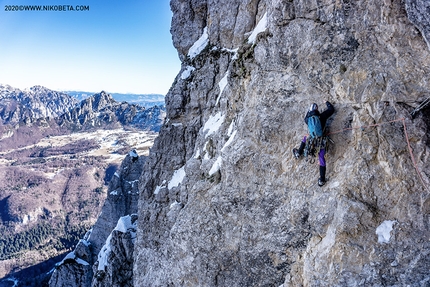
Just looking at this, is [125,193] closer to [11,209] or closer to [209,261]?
[209,261]

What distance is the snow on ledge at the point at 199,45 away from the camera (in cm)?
2155

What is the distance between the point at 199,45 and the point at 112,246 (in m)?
20.7

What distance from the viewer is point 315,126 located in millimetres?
10055

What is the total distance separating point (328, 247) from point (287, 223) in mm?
2176

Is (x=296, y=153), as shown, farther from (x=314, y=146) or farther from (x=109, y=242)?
(x=109, y=242)

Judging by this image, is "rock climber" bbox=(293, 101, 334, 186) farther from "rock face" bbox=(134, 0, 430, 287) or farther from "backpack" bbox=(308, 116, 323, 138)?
"rock face" bbox=(134, 0, 430, 287)

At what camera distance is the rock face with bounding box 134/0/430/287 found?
339 inches

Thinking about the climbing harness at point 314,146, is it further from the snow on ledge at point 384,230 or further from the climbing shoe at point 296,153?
the snow on ledge at point 384,230

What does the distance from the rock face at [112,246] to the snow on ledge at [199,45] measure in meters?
18.2

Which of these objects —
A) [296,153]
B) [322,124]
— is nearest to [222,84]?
[296,153]

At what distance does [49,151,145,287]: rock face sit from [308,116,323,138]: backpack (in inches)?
879

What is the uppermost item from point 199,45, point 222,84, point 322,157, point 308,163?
point 199,45

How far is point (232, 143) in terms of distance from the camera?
13.7m

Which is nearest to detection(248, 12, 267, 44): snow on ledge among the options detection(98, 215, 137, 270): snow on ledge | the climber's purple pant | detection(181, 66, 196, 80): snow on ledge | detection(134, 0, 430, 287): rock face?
detection(134, 0, 430, 287): rock face
